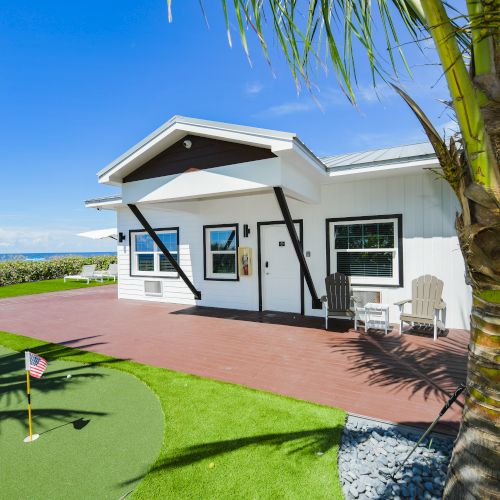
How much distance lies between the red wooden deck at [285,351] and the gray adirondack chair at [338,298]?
402 mm

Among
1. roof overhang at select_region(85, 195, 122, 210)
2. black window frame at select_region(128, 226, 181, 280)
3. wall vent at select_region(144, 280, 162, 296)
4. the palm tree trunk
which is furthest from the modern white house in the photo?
the palm tree trunk

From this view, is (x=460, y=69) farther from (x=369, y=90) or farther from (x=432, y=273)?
(x=432, y=273)

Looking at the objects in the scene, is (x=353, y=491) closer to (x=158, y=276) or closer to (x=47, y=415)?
(x=47, y=415)

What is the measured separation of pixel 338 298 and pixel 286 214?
97.1 inches

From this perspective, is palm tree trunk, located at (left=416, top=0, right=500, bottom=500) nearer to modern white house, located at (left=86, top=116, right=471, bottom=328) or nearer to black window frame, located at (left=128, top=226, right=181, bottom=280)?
modern white house, located at (left=86, top=116, right=471, bottom=328)

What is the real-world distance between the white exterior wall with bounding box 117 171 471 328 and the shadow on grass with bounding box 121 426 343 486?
5.14 m

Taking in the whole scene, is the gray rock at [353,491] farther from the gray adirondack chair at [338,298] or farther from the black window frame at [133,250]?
the black window frame at [133,250]

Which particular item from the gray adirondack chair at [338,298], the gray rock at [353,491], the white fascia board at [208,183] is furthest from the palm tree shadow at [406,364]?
the white fascia board at [208,183]

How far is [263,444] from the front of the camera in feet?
9.33

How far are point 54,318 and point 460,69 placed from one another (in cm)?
1027

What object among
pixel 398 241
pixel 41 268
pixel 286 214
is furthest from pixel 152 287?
pixel 41 268

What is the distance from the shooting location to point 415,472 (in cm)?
243

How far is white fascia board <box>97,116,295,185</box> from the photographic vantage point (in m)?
5.24

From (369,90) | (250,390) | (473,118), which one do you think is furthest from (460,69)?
(250,390)
